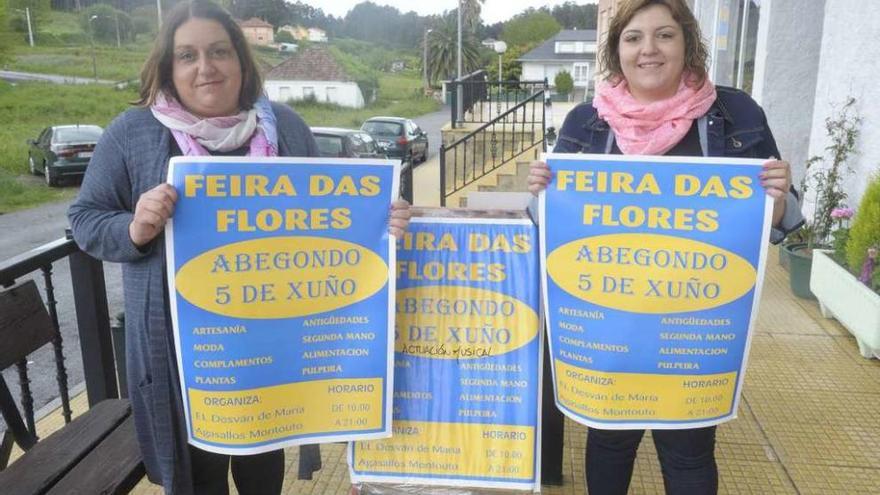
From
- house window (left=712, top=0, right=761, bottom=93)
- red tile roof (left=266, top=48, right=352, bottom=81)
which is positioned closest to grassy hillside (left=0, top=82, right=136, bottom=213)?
red tile roof (left=266, top=48, right=352, bottom=81)

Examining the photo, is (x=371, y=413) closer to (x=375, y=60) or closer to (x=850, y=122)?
(x=850, y=122)

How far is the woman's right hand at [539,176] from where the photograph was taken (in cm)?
196

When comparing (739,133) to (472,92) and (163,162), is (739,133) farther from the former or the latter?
(472,92)

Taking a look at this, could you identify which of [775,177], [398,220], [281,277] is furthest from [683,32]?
[281,277]

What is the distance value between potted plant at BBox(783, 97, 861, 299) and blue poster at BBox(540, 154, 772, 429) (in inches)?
145

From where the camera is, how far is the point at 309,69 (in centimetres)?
5744

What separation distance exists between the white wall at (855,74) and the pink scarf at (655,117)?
11.8 ft

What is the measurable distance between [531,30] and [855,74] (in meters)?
105

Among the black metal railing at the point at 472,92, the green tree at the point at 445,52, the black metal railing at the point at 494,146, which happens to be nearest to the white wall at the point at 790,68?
the black metal railing at the point at 494,146

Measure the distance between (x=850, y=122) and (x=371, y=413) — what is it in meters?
4.98

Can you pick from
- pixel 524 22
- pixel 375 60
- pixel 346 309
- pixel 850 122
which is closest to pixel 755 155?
A: pixel 346 309

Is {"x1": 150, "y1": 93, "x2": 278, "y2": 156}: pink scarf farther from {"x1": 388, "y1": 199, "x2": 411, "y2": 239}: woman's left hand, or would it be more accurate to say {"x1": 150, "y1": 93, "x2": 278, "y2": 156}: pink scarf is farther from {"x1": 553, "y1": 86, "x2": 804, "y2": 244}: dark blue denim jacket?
{"x1": 553, "y1": 86, "x2": 804, "y2": 244}: dark blue denim jacket

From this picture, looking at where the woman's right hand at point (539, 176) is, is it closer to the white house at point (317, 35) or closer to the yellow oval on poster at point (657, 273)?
the yellow oval on poster at point (657, 273)

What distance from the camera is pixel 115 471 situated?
213cm
